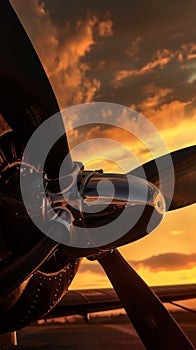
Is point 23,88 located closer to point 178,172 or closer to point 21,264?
point 21,264

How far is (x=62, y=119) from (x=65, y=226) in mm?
1452

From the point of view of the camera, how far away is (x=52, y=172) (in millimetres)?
7109

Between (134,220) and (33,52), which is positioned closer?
(33,52)

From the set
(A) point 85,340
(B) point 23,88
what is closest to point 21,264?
(B) point 23,88

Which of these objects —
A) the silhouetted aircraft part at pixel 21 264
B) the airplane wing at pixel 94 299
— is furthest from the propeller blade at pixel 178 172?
the airplane wing at pixel 94 299

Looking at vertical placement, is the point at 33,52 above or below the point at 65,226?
above

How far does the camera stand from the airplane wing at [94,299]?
40.5ft

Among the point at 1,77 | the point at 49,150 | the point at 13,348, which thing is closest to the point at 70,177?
the point at 49,150

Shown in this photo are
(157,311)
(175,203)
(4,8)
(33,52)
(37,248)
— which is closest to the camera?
(4,8)

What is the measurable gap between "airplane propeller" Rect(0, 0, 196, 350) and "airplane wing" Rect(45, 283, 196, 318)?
4.43 meters

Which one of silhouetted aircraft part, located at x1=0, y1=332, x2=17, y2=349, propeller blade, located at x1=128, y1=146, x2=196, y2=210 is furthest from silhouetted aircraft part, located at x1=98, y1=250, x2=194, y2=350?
silhouetted aircraft part, located at x1=0, y1=332, x2=17, y2=349

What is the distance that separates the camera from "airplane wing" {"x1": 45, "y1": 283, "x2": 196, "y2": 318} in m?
12.4

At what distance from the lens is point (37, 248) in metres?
6.52

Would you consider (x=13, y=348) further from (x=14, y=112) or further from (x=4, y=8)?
(x=4, y=8)
